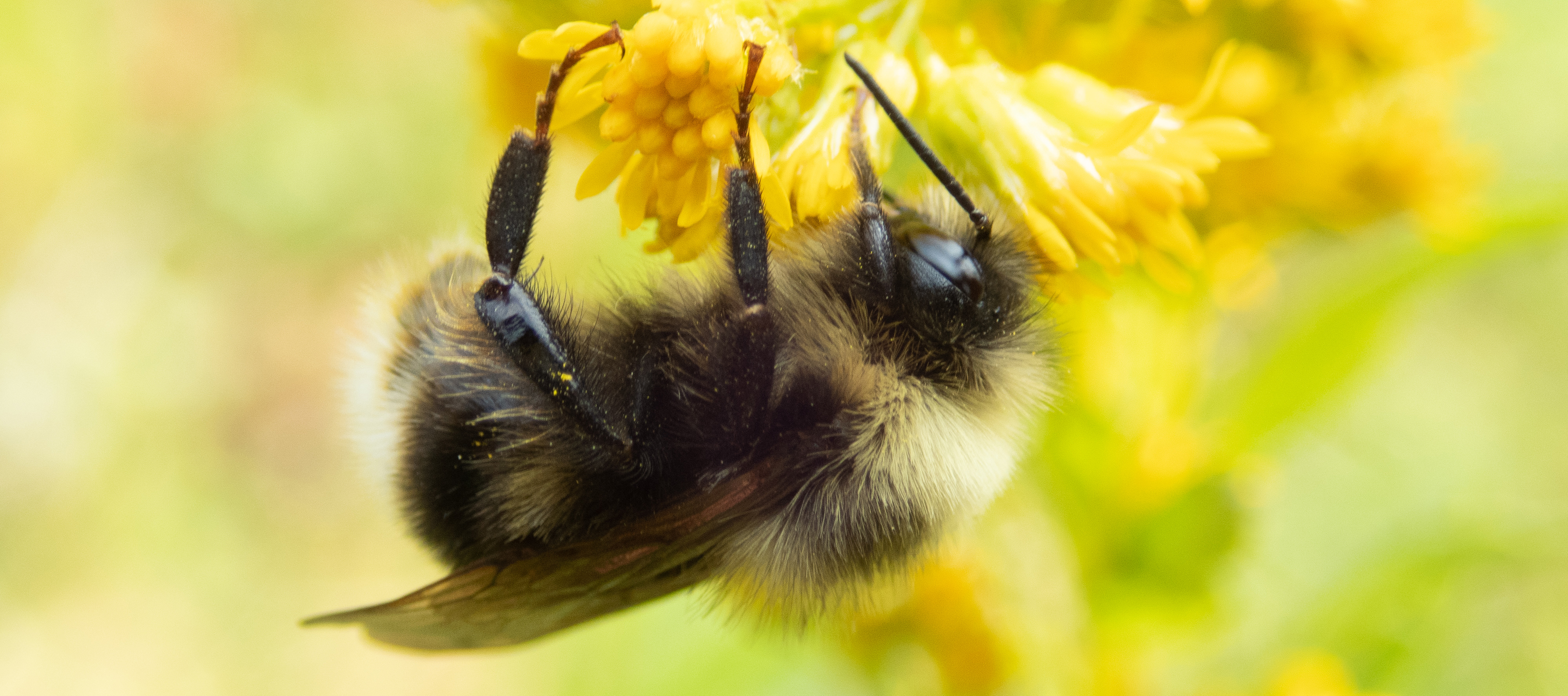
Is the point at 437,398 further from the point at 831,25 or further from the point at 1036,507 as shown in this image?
the point at 1036,507

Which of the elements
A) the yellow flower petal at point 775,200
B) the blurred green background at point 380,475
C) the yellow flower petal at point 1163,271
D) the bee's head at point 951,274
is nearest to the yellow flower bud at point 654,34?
Answer: the yellow flower petal at point 775,200

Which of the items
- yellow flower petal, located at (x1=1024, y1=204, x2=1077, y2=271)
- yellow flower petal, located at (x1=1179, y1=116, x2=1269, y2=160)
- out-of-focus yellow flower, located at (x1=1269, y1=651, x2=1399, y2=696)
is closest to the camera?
yellow flower petal, located at (x1=1024, y1=204, x2=1077, y2=271)

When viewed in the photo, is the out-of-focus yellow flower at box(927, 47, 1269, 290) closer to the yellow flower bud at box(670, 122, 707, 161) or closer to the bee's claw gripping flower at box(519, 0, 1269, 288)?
the bee's claw gripping flower at box(519, 0, 1269, 288)

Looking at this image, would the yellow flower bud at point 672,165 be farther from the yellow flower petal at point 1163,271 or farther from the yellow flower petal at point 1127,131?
the yellow flower petal at point 1163,271

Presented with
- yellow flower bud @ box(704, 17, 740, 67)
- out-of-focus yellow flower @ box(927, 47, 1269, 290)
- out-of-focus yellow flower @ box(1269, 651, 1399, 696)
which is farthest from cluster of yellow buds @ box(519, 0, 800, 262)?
out-of-focus yellow flower @ box(1269, 651, 1399, 696)

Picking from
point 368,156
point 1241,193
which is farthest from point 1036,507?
point 368,156

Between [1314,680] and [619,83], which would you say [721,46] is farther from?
[1314,680]
